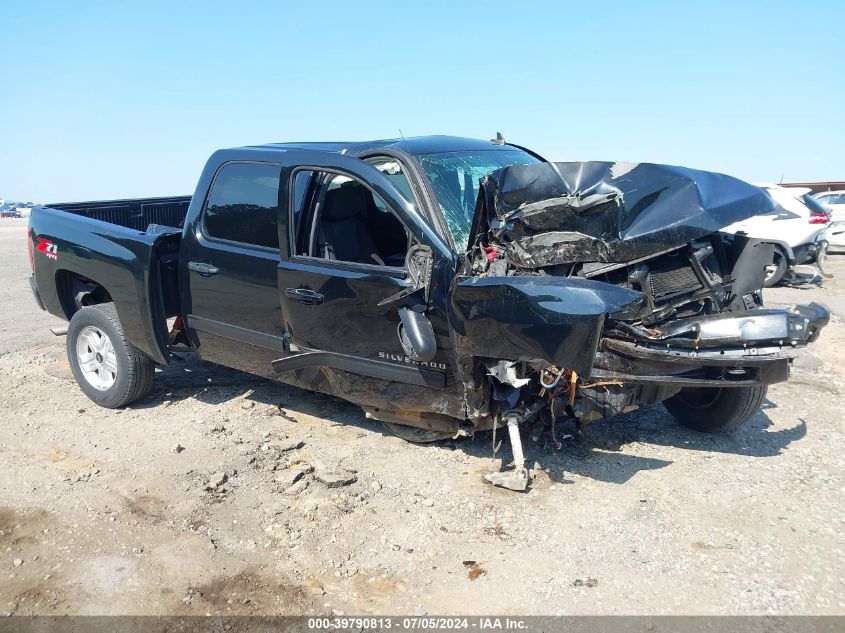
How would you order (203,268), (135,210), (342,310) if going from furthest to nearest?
1. (135,210)
2. (203,268)
3. (342,310)

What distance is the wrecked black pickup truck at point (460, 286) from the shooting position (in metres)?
3.51

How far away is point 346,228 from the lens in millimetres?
4777

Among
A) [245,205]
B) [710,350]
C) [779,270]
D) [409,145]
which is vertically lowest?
[779,270]

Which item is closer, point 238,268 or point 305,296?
point 305,296

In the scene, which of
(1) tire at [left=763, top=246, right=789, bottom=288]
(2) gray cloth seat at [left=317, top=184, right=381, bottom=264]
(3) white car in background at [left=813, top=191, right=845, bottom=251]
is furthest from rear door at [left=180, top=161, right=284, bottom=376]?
(3) white car in background at [left=813, top=191, right=845, bottom=251]

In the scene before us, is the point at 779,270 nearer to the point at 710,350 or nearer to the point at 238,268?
the point at 710,350

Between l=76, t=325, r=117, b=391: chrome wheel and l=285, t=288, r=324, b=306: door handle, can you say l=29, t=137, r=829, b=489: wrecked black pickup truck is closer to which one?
l=285, t=288, r=324, b=306: door handle

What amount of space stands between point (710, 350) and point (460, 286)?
1316 millimetres

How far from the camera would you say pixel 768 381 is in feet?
11.7

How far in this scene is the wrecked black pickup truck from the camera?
3.51m

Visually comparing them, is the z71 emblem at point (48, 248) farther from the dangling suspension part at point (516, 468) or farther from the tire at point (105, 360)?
the dangling suspension part at point (516, 468)

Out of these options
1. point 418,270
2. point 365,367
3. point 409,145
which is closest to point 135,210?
point 409,145

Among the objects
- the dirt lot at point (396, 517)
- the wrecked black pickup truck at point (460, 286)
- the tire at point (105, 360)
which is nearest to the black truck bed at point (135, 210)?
the wrecked black pickup truck at point (460, 286)

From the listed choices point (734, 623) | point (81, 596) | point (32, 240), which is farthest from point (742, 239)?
point (32, 240)
